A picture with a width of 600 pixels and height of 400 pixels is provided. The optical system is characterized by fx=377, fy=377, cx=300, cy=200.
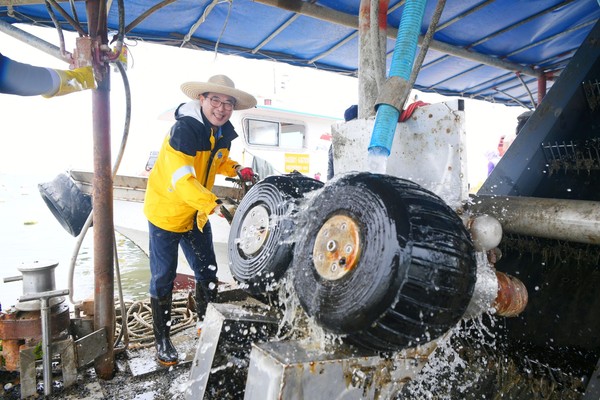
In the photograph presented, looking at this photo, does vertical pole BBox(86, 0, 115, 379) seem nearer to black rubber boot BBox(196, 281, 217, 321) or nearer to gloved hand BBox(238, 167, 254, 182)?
black rubber boot BBox(196, 281, 217, 321)

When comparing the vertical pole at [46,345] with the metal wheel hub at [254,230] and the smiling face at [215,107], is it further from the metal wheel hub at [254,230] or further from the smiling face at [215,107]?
the smiling face at [215,107]

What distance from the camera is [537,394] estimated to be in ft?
6.41

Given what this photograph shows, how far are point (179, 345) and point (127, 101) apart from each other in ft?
6.67

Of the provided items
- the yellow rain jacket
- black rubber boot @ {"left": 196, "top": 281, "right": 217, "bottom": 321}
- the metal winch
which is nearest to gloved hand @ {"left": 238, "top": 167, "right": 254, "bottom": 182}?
the yellow rain jacket

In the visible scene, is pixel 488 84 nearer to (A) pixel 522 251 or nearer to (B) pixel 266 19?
(B) pixel 266 19

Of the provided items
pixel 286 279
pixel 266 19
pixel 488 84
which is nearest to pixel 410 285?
pixel 286 279

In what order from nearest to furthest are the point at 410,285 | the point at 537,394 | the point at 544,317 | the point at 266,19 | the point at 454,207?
the point at 410,285 < the point at 454,207 < the point at 537,394 < the point at 544,317 < the point at 266,19

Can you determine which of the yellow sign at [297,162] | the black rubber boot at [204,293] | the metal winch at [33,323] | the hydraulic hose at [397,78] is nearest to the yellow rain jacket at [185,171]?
the black rubber boot at [204,293]

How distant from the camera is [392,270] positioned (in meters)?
0.96

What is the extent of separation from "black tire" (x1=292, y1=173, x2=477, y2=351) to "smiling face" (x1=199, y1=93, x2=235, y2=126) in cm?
220

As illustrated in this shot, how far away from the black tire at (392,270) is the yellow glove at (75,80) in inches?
81.0

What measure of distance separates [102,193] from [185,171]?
56cm

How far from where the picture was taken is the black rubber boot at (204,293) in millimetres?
3424

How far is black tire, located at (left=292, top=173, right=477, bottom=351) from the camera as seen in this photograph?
979mm
